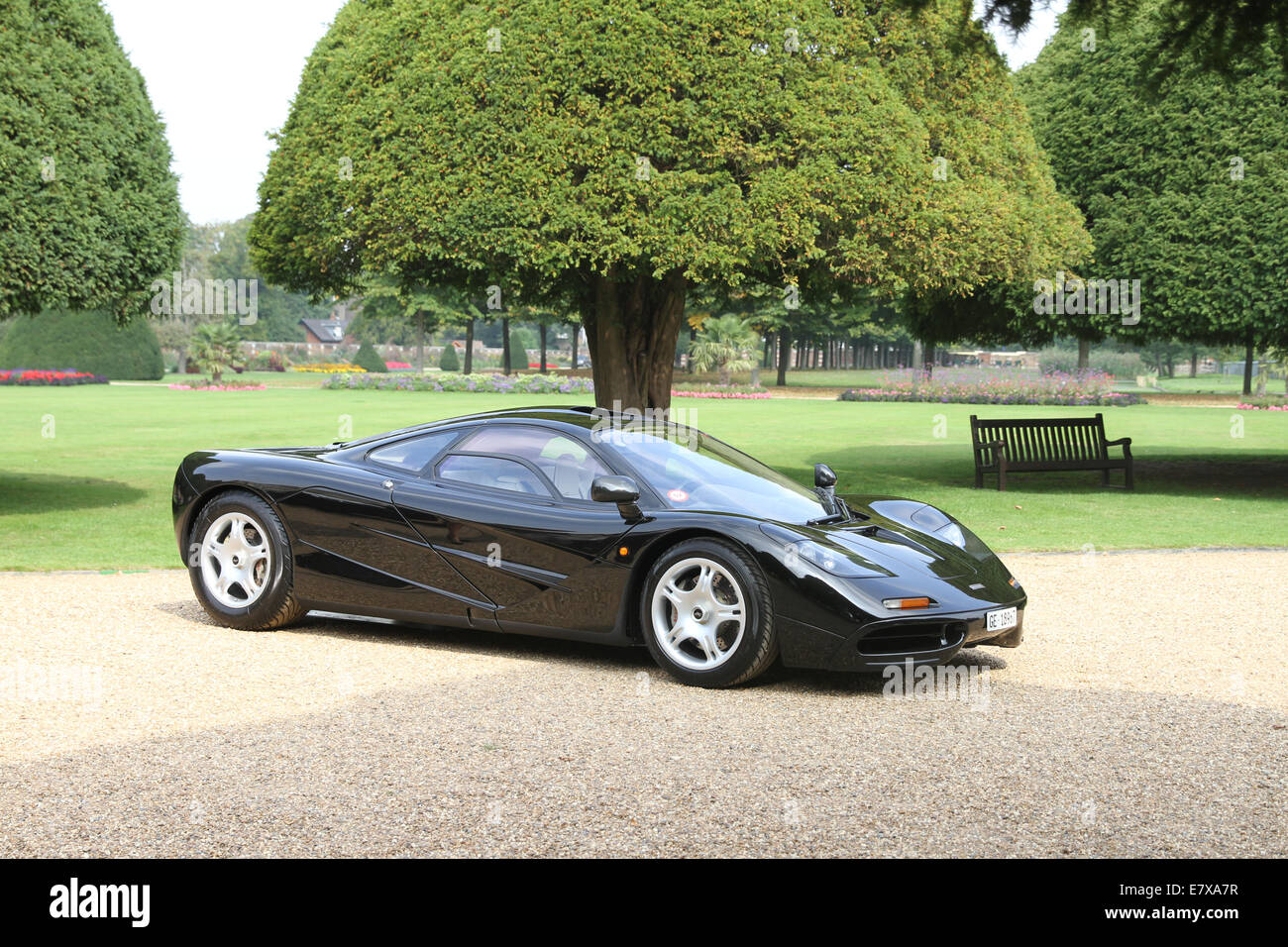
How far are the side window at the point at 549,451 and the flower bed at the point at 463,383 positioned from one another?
41490 millimetres

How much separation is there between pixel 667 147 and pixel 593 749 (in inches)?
422

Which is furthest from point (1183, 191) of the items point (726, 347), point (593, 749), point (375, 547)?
point (726, 347)

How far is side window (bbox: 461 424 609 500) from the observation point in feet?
23.2

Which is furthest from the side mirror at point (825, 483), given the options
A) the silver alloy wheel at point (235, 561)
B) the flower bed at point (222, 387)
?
the flower bed at point (222, 387)

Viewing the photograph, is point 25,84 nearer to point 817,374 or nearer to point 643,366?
point 643,366

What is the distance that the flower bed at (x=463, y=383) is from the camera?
2000 inches

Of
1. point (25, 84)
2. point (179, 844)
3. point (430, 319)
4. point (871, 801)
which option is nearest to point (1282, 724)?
point (871, 801)

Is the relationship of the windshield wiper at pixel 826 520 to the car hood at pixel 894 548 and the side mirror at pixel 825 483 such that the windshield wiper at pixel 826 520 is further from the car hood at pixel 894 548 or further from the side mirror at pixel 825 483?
the side mirror at pixel 825 483

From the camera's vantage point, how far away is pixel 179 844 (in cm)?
419

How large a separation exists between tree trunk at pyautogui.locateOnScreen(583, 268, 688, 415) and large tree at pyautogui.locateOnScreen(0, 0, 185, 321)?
18.1 ft

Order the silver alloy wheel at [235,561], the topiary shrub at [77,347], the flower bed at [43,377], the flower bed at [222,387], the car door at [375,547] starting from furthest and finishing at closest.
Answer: the topiary shrub at [77,347]
the flower bed at [222,387]
the flower bed at [43,377]
the silver alloy wheel at [235,561]
the car door at [375,547]

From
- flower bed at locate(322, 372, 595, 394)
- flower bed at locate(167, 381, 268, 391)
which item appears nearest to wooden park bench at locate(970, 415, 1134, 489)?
flower bed at locate(322, 372, 595, 394)

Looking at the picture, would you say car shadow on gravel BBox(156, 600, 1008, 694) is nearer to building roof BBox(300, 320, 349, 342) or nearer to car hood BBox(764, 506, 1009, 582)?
car hood BBox(764, 506, 1009, 582)

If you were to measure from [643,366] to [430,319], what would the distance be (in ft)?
193
